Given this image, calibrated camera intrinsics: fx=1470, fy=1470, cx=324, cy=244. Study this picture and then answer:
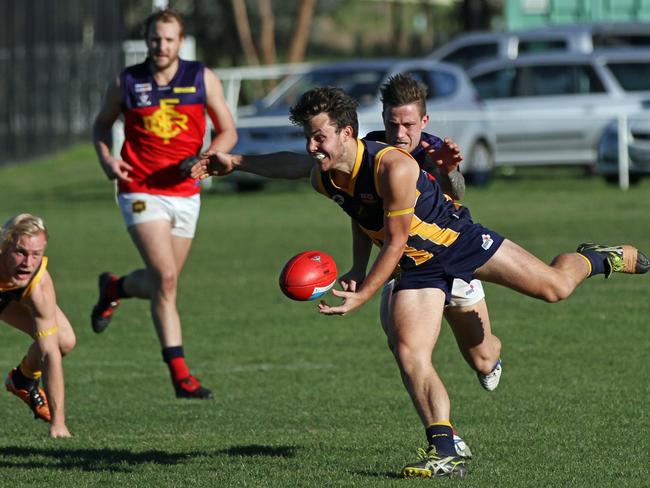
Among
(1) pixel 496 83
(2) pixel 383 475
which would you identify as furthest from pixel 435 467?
(1) pixel 496 83

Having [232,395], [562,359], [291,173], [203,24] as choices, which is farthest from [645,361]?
[203,24]

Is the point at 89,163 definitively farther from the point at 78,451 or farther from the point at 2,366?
the point at 78,451

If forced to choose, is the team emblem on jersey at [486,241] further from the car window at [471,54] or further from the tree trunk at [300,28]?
the tree trunk at [300,28]

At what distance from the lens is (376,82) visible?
75.0 feet

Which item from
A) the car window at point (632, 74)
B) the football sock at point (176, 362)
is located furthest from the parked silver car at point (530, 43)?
the football sock at point (176, 362)

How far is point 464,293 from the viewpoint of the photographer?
7410mm

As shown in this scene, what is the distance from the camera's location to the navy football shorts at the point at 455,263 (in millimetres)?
6988

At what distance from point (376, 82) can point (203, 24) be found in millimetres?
24639

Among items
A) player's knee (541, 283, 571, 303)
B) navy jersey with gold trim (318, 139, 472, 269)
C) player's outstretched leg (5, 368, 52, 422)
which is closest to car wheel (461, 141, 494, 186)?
player's outstretched leg (5, 368, 52, 422)

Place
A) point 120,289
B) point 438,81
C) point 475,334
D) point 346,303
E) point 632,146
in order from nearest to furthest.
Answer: point 346,303
point 475,334
point 120,289
point 632,146
point 438,81

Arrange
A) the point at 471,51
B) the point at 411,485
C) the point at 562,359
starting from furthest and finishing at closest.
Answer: the point at 471,51 → the point at 562,359 → the point at 411,485

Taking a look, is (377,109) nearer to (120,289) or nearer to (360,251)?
(120,289)

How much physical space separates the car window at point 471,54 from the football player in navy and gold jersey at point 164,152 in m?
19.0

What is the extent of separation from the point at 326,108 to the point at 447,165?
3.62 feet
